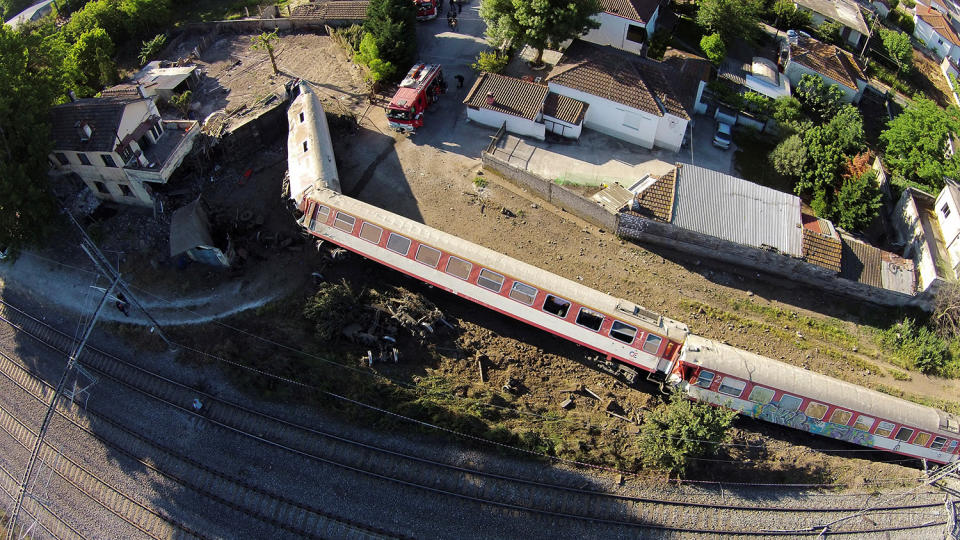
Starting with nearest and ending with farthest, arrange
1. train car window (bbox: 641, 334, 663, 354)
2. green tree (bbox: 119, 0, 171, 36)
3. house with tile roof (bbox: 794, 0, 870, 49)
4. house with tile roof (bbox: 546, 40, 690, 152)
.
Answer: train car window (bbox: 641, 334, 663, 354), house with tile roof (bbox: 546, 40, 690, 152), green tree (bbox: 119, 0, 171, 36), house with tile roof (bbox: 794, 0, 870, 49)

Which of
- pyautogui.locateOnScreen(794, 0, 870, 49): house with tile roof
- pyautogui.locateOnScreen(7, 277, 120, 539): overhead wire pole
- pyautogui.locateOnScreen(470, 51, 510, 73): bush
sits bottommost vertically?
pyautogui.locateOnScreen(7, 277, 120, 539): overhead wire pole

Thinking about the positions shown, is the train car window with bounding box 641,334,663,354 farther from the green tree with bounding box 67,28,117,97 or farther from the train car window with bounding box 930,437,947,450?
the green tree with bounding box 67,28,117,97

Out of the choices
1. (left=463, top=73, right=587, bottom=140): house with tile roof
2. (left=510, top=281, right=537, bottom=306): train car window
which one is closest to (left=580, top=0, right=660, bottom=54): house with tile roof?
(left=463, top=73, right=587, bottom=140): house with tile roof

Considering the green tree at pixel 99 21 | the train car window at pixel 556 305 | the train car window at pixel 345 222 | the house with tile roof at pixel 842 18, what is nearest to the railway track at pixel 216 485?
the train car window at pixel 556 305

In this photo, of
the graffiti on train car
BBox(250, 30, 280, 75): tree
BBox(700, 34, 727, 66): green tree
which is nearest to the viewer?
the graffiti on train car

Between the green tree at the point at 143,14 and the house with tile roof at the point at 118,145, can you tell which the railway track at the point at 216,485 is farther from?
the green tree at the point at 143,14

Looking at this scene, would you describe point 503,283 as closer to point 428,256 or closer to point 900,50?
point 428,256

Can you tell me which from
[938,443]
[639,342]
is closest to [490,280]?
[639,342]
